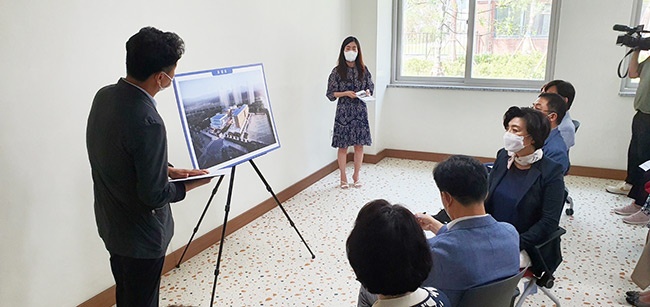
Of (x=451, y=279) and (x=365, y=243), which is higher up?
(x=365, y=243)

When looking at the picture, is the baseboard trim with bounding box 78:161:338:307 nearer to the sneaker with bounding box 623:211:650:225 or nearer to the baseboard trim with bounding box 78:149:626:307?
the baseboard trim with bounding box 78:149:626:307

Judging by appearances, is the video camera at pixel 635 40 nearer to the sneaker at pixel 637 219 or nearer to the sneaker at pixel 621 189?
the sneaker at pixel 621 189

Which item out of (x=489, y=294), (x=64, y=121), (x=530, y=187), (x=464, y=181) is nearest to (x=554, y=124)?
(x=530, y=187)

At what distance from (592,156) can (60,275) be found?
190 inches

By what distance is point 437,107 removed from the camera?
5.55 meters

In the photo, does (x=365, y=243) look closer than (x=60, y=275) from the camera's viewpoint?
Yes

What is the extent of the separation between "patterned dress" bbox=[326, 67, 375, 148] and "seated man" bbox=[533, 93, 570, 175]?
1.90 metres

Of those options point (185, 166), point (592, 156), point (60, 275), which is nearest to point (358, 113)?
point (185, 166)

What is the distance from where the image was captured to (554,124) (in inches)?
117

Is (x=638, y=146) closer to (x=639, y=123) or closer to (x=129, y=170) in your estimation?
(x=639, y=123)

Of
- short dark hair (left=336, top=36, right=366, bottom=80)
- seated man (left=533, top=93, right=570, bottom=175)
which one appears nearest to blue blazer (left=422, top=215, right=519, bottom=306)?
seated man (left=533, top=93, right=570, bottom=175)

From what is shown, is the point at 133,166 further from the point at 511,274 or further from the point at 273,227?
the point at 273,227

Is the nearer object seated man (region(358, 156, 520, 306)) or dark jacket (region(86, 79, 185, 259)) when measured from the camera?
seated man (region(358, 156, 520, 306))

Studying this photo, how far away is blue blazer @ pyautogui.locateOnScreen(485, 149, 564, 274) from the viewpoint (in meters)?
2.24
